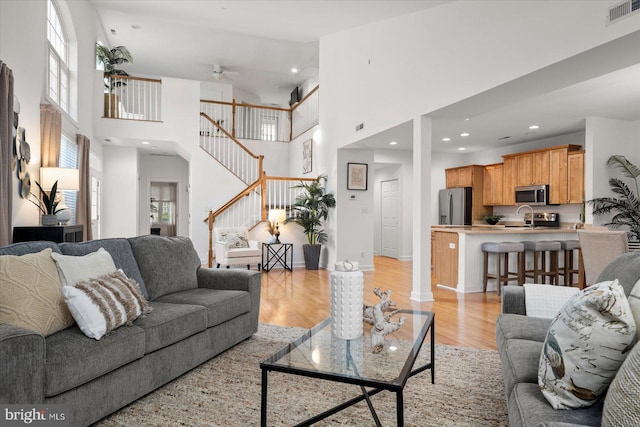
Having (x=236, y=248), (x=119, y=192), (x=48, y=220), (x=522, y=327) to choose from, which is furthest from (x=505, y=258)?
(x=119, y=192)

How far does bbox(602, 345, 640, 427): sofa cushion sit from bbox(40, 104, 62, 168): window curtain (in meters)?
5.74

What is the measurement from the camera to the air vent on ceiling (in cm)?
268

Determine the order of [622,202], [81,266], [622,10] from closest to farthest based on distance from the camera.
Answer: [81,266] → [622,10] → [622,202]

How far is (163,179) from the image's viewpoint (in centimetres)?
1169

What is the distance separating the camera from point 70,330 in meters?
2.02

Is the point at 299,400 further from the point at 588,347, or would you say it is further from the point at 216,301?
the point at 588,347

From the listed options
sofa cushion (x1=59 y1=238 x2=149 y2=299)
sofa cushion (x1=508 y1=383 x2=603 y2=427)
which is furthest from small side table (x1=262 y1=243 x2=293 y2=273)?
sofa cushion (x1=508 y1=383 x2=603 y2=427)

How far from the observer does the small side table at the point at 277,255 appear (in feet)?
24.4

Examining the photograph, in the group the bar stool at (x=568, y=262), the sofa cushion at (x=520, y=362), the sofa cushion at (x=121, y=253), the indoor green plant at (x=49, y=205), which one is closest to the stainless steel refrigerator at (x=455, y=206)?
the bar stool at (x=568, y=262)

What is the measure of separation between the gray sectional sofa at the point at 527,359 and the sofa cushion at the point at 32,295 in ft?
6.91

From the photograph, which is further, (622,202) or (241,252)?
(241,252)

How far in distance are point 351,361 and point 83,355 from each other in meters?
1.25

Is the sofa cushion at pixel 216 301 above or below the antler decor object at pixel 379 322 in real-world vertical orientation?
below

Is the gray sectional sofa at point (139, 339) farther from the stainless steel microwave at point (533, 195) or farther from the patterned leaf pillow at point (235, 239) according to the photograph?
the stainless steel microwave at point (533, 195)
